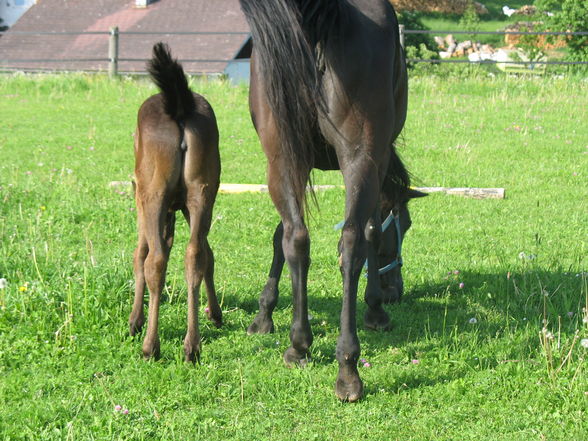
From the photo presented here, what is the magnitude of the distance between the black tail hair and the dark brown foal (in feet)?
2.10

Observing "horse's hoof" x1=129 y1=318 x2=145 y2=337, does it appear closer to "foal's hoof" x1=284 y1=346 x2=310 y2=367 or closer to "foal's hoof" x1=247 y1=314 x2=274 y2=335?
"foal's hoof" x1=247 y1=314 x2=274 y2=335

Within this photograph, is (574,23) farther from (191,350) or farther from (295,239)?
(191,350)

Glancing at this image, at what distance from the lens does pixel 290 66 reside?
4.10 metres

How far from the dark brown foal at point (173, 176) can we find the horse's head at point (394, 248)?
Result: 63.0 inches

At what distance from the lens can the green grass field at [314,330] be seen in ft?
13.1

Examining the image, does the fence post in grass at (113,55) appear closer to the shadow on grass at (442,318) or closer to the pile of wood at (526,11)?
the shadow on grass at (442,318)

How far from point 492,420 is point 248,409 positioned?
4.28 ft

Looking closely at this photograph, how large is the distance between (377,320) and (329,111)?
1753 millimetres

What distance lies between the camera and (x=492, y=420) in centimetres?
400

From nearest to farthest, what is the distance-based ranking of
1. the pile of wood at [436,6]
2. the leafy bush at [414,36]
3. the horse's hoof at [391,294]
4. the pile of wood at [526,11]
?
1. the horse's hoof at [391,294]
2. the leafy bush at [414,36]
3. the pile of wood at [526,11]
4. the pile of wood at [436,6]

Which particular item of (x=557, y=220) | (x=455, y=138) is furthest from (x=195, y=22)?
(x=557, y=220)

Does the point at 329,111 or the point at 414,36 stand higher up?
the point at 329,111

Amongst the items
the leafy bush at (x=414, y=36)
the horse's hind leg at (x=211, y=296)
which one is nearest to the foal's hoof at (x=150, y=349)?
the horse's hind leg at (x=211, y=296)

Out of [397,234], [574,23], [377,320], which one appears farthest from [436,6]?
[377,320]
